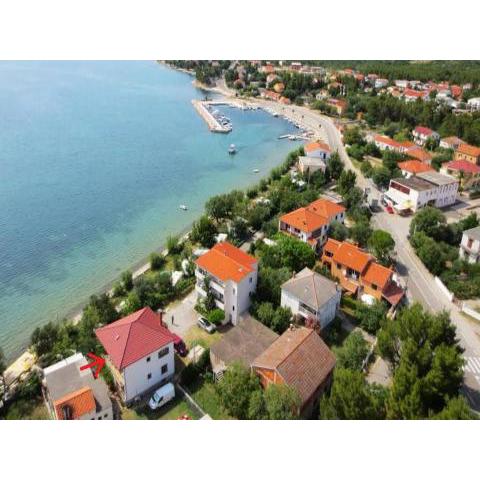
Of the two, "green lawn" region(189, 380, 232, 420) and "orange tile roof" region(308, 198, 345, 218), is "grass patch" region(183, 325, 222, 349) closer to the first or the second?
"green lawn" region(189, 380, 232, 420)

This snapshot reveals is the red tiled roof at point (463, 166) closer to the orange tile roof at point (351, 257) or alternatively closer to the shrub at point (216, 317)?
the orange tile roof at point (351, 257)

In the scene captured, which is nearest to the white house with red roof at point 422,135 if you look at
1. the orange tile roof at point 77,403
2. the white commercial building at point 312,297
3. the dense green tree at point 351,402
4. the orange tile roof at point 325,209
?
the orange tile roof at point 325,209

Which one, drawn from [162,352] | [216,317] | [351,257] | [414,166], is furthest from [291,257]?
[414,166]

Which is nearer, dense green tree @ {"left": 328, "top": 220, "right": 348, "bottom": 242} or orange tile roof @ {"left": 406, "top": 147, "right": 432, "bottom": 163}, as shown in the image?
dense green tree @ {"left": 328, "top": 220, "right": 348, "bottom": 242}

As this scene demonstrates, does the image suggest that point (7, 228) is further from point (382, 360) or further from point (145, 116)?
point (145, 116)

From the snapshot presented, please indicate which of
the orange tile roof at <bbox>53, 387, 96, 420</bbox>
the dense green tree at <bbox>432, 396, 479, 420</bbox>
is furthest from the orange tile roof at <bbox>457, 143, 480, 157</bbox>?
the orange tile roof at <bbox>53, 387, 96, 420</bbox>

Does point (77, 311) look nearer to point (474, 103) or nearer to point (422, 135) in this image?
point (422, 135)
